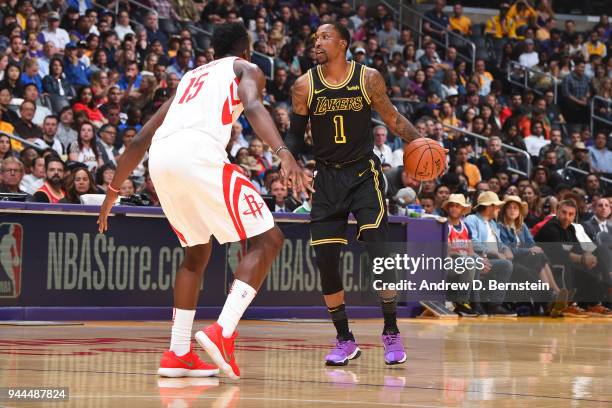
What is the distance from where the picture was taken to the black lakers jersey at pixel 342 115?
798 centimetres

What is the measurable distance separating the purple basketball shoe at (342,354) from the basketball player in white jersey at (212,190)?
3.98ft

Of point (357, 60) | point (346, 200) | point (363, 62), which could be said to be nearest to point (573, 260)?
point (357, 60)

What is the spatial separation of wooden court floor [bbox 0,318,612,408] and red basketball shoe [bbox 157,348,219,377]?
126 mm

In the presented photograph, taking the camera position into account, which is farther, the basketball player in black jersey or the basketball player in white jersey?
the basketball player in black jersey

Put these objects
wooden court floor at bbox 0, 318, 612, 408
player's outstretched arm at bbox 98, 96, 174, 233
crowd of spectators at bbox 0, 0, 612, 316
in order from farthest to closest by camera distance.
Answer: crowd of spectators at bbox 0, 0, 612, 316
player's outstretched arm at bbox 98, 96, 174, 233
wooden court floor at bbox 0, 318, 612, 408

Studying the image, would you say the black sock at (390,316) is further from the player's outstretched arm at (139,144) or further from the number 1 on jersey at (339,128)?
the player's outstretched arm at (139,144)

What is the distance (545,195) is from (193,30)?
6895mm

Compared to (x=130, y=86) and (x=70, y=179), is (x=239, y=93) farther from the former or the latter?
(x=130, y=86)

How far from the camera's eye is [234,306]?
644cm

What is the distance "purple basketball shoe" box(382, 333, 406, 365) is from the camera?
7656mm

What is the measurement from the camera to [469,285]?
49.9ft

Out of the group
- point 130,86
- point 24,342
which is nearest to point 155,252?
point 24,342

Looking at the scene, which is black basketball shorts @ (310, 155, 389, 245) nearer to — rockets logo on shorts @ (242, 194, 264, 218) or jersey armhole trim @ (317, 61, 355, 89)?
jersey armhole trim @ (317, 61, 355, 89)

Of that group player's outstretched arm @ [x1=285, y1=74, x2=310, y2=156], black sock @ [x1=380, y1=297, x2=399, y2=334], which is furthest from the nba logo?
black sock @ [x1=380, y1=297, x2=399, y2=334]
